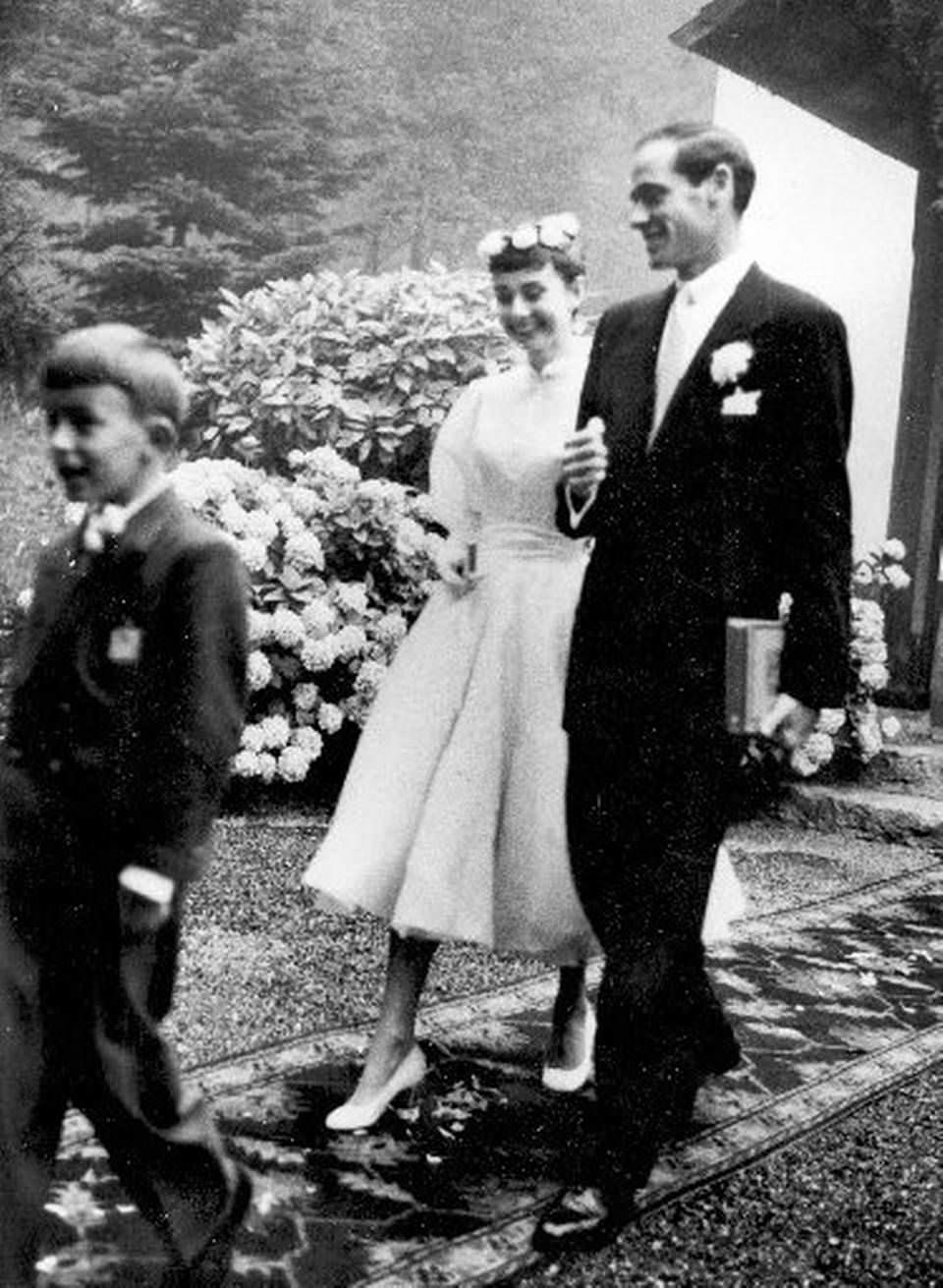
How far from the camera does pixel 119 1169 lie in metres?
2.39

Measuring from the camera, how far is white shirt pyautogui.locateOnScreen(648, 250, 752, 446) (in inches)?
129

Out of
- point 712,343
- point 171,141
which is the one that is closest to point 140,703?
point 712,343

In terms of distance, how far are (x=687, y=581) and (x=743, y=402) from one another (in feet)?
1.20

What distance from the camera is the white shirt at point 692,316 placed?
327cm

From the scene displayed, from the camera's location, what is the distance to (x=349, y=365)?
774 cm

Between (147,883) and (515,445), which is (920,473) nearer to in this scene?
(515,445)

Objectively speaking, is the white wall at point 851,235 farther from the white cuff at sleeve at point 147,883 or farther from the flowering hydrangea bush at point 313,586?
the white cuff at sleeve at point 147,883

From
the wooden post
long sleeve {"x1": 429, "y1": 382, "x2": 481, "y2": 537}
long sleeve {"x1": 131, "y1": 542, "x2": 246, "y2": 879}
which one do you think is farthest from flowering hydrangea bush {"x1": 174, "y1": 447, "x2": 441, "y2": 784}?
long sleeve {"x1": 131, "y1": 542, "x2": 246, "y2": 879}

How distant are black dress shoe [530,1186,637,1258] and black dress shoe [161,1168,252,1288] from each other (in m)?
0.76

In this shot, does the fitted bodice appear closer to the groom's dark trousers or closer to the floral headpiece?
the floral headpiece

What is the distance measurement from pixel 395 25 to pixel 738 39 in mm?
8686

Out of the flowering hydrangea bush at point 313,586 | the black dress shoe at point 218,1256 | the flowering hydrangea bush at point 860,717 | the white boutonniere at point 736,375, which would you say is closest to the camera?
the black dress shoe at point 218,1256

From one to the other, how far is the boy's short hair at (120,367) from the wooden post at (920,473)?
24.2ft

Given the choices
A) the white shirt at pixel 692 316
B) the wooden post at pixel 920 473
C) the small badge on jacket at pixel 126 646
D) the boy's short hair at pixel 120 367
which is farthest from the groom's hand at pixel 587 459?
the wooden post at pixel 920 473
